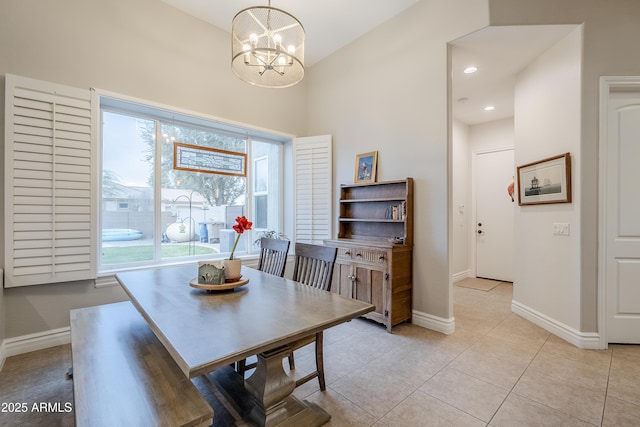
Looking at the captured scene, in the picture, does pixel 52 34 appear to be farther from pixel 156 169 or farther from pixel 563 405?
pixel 563 405

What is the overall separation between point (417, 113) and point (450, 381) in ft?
8.73

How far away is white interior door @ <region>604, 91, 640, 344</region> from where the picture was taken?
2562mm

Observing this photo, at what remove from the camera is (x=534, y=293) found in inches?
124

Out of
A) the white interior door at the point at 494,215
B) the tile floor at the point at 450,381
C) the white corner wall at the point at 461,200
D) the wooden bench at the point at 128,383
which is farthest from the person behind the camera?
the white corner wall at the point at 461,200

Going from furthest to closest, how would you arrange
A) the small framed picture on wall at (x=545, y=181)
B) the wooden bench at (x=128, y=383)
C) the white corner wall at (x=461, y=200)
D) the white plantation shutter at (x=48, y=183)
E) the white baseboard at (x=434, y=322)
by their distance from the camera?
the white corner wall at (x=461, y=200), the white baseboard at (x=434, y=322), the small framed picture on wall at (x=545, y=181), the white plantation shutter at (x=48, y=183), the wooden bench at (x=128, y=383)

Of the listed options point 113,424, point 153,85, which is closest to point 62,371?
point 113,424

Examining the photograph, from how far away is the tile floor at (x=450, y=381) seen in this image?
1688 millimetres

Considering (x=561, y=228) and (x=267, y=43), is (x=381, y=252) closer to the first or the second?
(x=561, y=228)

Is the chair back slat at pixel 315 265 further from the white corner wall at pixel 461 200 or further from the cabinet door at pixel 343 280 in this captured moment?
the white corner wall at pixel 461 200

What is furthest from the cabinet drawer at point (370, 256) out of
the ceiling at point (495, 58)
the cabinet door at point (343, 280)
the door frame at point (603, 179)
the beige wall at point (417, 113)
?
the ceiling at point (495, 58)

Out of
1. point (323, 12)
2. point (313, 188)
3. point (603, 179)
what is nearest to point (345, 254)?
point (313, 188)

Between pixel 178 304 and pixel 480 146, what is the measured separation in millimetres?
5571

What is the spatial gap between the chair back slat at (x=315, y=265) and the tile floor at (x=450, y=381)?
73 centimetres

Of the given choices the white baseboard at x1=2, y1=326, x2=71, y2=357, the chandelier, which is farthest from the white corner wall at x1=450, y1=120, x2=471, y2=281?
the white baseboard at x1=2, y1=326, x2=71, y2=357
